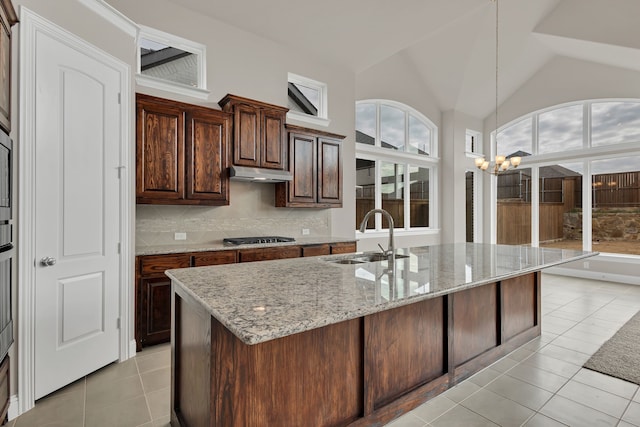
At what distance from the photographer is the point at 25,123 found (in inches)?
82.6

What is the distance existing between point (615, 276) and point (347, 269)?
6.56 meters

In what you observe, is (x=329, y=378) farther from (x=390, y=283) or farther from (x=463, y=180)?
(x=463, y=180)

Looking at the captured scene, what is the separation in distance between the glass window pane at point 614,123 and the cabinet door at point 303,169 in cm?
561

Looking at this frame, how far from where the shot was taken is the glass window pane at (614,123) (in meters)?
5.85

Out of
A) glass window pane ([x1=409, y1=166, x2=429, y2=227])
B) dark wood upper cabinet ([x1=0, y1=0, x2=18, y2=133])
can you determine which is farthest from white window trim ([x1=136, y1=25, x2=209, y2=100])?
glass window pane ([x1=409, y1=166, x2=429, y2=227])

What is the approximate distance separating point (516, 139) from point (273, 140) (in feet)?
20.1

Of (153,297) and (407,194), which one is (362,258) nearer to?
(153,297)

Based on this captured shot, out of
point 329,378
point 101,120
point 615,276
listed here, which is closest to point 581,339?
point 329,378

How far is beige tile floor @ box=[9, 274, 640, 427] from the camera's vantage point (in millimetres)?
2014

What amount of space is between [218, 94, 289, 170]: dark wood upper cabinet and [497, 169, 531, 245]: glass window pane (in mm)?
5961

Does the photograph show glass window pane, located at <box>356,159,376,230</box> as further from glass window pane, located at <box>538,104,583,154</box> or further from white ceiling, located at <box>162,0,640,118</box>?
glass window pane, located at <box>538,104,583,154</box>

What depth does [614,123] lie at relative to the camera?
Answer: 605 centimetres

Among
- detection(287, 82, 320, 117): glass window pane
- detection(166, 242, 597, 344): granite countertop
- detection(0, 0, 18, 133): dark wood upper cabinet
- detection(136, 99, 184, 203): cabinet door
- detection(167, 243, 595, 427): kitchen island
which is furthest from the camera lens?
detection(287, 82, 320, 117): glass window pane

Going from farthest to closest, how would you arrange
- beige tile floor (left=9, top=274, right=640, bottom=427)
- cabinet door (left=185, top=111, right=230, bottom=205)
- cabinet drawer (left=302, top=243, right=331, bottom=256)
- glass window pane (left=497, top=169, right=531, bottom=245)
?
glass window pane (left=497, top=169, right=531, bottom=245)
cabinet drawer (left=302, top=243, right=331, bottom=256)
cabinet door (left=185, top=111, right=230, bottom=205)
beige tile floor (left=9, top=274, right=640, bottom=427)
